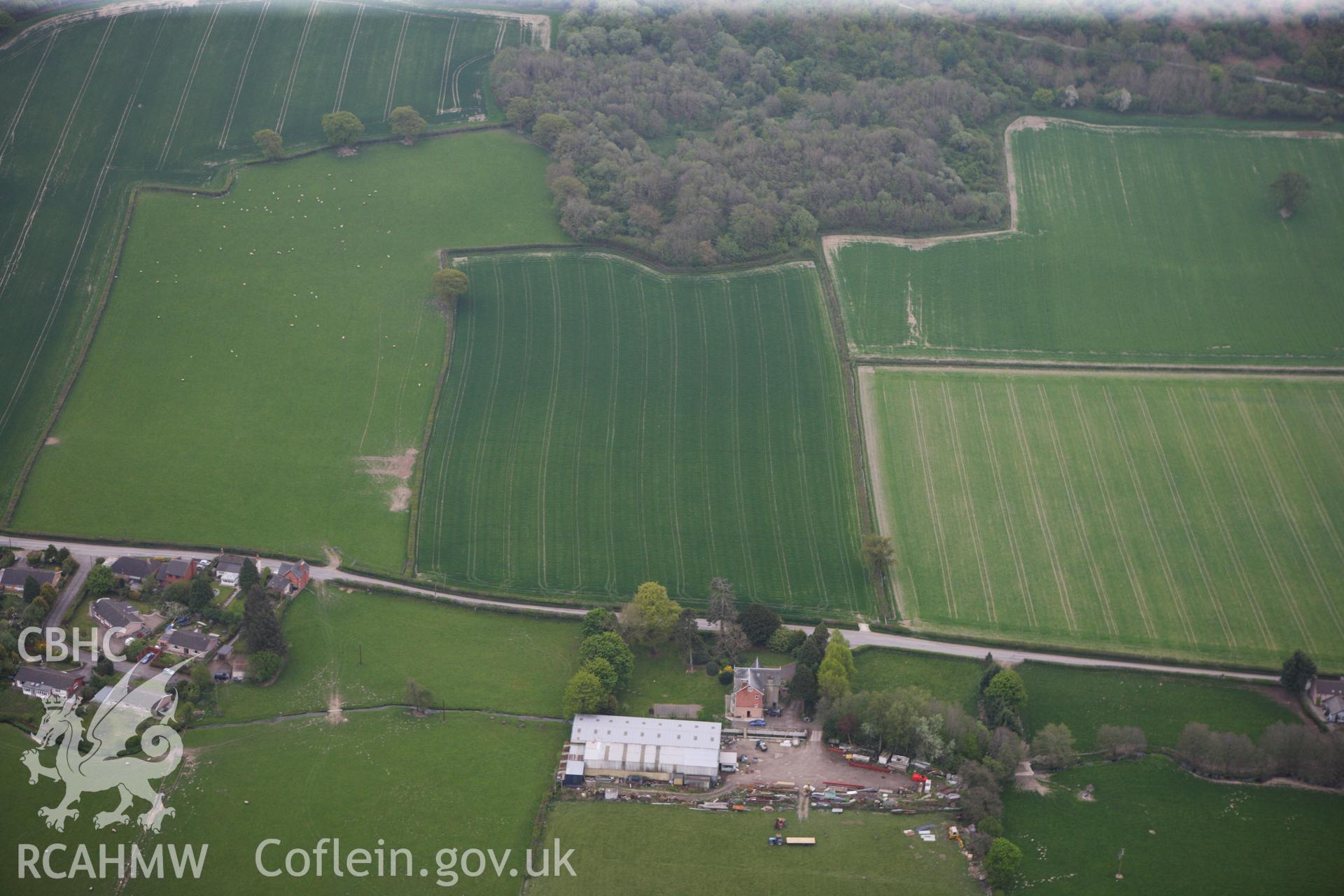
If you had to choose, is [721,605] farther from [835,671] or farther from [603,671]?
[603,671]

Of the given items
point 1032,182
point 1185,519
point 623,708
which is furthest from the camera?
point 1032,182

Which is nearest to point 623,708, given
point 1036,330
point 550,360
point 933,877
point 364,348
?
point 933,877

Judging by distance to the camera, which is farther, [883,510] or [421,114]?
[421,114]

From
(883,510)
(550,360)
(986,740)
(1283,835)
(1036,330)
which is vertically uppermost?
(1036,330)

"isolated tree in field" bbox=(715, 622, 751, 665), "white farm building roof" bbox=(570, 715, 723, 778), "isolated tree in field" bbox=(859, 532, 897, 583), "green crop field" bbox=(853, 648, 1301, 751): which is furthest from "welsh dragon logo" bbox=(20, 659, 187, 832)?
"isolated tree in field" bbox=(859, 532, 897, 583)

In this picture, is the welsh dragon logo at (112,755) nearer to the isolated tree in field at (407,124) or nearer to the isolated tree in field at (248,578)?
the isolated tree in field at (248,578)

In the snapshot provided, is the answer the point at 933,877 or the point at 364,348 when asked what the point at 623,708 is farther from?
the point at 364,348

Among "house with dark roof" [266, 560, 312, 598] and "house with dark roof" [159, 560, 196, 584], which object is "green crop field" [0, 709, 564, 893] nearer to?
"house with dark roof" [266, 560, 312, 598]
